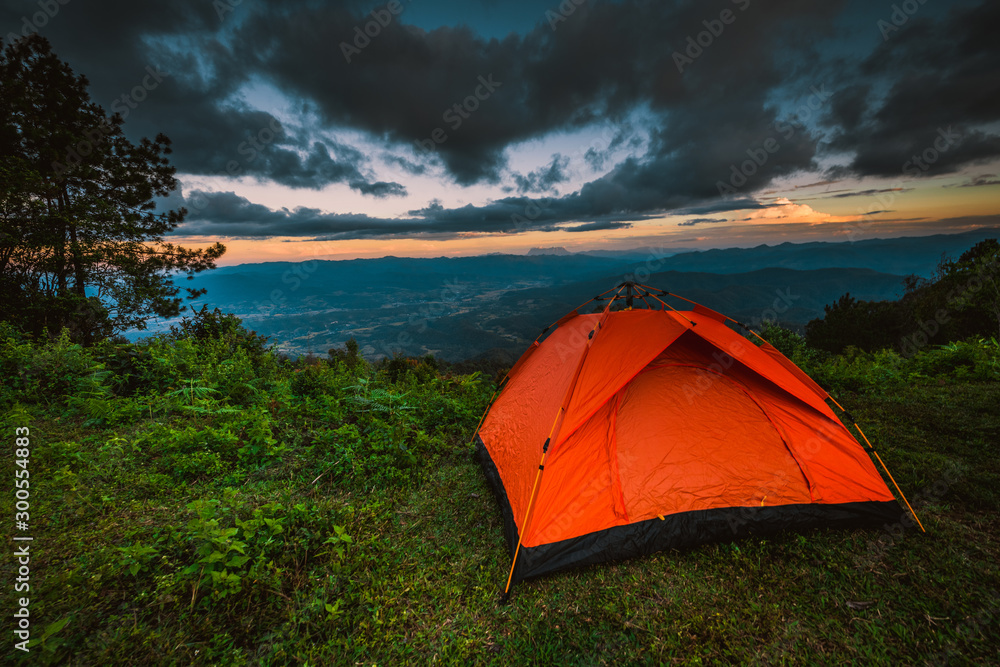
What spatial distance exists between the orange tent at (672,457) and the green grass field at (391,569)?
1.09 feet

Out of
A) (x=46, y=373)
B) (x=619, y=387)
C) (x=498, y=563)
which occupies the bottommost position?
(x=498, y=563)

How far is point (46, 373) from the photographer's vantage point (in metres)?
7.37

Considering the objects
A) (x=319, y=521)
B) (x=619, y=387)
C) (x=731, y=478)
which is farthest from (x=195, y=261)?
(x=731, y=478)

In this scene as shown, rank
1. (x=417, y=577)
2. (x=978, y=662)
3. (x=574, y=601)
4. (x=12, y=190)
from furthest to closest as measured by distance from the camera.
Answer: (x=12, y=190) → (x=417, y=577) → (x=574, y=601) → (x=978, y=662)

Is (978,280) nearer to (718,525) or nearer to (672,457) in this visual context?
(718,525)

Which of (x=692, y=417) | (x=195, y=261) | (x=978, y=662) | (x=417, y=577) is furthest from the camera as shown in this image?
(x=195, y=261)

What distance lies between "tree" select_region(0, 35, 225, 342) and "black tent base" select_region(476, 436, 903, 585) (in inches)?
662

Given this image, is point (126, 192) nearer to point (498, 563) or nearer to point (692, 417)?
point (498, 563)

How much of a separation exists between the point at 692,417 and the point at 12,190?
59.1 ft

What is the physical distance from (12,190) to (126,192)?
4.98 m

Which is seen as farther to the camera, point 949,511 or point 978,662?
point 949,511

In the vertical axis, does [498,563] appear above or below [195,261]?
below
